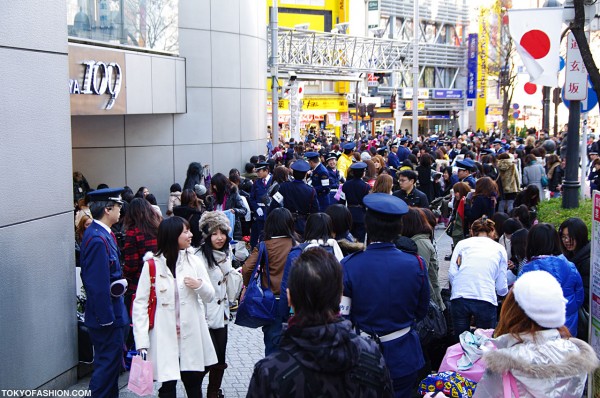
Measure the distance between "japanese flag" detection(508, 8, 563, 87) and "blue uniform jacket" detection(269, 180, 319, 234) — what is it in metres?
3.47

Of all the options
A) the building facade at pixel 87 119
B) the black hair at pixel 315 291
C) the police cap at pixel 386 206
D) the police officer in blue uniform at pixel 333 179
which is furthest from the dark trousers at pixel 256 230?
the black hair at pixel 315 291

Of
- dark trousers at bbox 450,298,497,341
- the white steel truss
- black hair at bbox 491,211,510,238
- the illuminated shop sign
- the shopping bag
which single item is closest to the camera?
the shopping bag

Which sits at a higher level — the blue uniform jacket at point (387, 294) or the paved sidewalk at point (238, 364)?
the blue uniform jacket at point (387, 294)

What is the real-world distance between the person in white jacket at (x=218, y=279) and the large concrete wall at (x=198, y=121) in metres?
8.29

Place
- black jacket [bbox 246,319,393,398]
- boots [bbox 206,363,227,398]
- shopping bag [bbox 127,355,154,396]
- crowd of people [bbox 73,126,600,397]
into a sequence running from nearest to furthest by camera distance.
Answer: black jacket [bbox 246,319,393,398] → crowd of people [bbox 73,126,600,397] → shopping bag [bbox 127,355,154,396] → boots [bbox 206,363,227,398]

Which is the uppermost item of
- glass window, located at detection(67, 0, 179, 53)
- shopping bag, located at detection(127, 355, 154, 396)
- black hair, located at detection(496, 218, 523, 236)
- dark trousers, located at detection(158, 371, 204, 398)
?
glass window, located at detection(67, 0, 179, 53)

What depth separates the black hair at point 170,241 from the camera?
540cm

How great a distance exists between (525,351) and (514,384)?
0.55ft

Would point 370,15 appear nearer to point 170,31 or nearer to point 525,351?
point 170,31

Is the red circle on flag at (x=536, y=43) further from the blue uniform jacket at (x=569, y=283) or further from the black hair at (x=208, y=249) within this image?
the black hair at (x=208, y=249)

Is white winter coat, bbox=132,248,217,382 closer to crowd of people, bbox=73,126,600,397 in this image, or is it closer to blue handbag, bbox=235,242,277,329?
crowd of people, bbox=73,126,600,397

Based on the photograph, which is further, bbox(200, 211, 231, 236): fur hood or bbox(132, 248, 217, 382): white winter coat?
bbox(200, 211, 231, 236): fur hood

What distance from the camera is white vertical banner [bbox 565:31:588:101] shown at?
10.4 metres

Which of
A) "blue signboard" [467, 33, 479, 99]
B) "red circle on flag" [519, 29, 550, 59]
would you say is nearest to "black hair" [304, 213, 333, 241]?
"red circle on flag" [519, 29, 550, 59]
